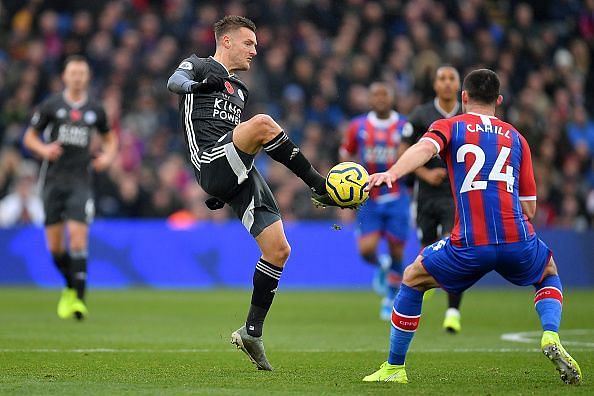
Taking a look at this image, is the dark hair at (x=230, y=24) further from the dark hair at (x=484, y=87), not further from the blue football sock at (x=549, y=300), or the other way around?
the blue football sock at (x=549, y=300)

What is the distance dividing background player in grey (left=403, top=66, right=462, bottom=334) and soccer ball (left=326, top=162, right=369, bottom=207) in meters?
4.15

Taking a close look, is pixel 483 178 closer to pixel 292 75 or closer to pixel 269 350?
pixel 269 350

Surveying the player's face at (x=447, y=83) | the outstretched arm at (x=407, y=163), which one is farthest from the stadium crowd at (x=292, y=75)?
the outstretched arm at (x=407, y=163)

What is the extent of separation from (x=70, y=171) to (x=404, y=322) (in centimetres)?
662

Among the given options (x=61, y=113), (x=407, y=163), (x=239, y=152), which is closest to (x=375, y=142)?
(x=61, y=113)

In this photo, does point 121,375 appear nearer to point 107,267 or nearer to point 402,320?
point 402,320

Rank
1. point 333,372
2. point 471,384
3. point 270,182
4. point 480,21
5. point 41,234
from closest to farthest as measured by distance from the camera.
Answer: point 471,384, point 333,372, point 41,234, point 270,182, point 480,21

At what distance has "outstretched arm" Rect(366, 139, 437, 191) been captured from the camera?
250 inches

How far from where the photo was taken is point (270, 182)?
19.7 m

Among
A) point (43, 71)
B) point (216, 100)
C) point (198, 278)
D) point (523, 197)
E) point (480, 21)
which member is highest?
point (480, 21)

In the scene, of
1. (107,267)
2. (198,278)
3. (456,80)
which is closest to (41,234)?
(107,267)

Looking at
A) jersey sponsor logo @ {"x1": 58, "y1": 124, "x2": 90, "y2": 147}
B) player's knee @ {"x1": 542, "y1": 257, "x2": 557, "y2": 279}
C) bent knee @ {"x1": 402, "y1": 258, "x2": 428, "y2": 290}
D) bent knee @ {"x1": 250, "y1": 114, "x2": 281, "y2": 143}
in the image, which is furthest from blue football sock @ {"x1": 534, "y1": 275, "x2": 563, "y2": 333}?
jersey sponsor logo @ {"x1": 58, "y1": 124, "x2": 90, "y2": 147}

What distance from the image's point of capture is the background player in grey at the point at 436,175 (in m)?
11.5

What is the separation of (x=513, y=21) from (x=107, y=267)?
11.2m
